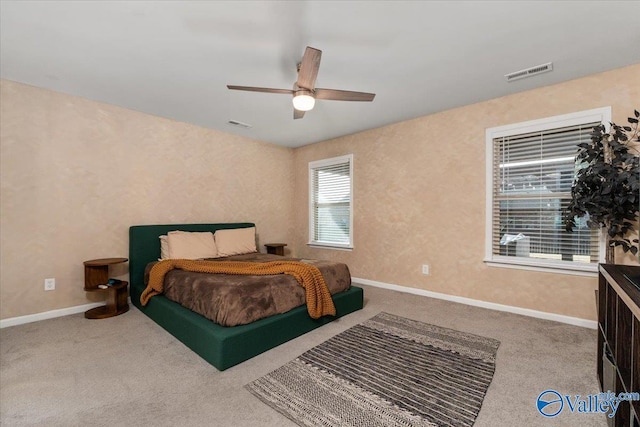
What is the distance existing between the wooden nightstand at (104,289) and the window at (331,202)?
308 centimetres

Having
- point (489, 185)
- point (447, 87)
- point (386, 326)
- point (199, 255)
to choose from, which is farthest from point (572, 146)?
point (199, 255)

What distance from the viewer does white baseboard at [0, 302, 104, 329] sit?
2.80 metres

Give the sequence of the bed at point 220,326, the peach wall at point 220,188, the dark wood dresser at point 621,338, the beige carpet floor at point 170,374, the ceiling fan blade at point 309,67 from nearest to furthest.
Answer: the dark wood dresser at point 621,338, the beige carpet floor at point 170,374, the ceiling fan blade at point 309,67, the bed at point 220,326, the peach wall at point 220,188

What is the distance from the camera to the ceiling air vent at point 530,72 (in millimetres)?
2561

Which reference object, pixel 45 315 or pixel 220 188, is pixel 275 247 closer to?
pixel 220 188

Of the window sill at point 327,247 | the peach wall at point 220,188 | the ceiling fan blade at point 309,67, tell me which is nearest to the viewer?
the ceiling fan blade at point 309,67

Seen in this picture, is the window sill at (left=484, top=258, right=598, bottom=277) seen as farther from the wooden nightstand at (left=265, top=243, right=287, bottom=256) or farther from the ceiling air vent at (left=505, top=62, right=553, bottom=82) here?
the wooden nightstand at (left=265, top=243, right=287, bottom=256)

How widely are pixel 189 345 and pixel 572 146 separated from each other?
4204 mm

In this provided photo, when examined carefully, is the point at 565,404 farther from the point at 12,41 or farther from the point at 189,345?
the point at 12,41

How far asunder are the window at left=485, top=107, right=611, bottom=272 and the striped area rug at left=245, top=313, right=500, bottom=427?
1305 mm

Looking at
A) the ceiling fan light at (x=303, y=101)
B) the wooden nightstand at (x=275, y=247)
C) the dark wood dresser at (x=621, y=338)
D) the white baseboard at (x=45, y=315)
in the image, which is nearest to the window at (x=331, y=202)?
the wooden nightstand at (x=275, y=247)

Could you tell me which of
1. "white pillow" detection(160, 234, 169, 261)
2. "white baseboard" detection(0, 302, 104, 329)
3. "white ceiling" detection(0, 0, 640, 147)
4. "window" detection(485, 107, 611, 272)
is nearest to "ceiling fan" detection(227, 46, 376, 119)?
"white ceiling" detection(0, 0, 640, 147)

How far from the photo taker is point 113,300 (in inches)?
123

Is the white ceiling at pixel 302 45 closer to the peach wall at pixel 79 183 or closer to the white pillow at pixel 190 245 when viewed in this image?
the peach wall at pixel 79 183
